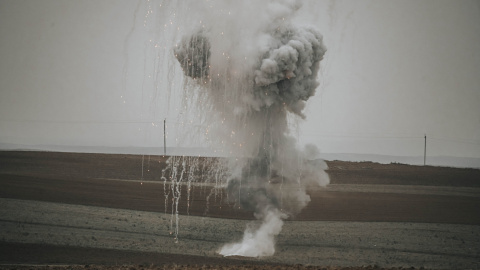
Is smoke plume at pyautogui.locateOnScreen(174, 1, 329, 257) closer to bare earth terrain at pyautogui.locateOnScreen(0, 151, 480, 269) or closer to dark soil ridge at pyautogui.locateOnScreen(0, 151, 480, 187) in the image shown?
bare earth terrain at pyautogui.locateOnScreen(0, 151, 480, 269)

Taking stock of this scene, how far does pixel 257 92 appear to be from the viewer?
22.0 m

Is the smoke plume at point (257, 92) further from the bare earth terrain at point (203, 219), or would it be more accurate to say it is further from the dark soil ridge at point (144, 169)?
the dark soil ridge at point (144, 169)

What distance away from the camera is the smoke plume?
21.5 m

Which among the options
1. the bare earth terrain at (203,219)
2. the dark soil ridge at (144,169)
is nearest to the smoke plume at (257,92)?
the bare earth terrain at (203,219)

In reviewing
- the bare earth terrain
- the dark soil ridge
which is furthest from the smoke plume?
the dark soil ridge

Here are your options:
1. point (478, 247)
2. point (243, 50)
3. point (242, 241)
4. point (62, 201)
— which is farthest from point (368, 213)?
point (62, 201)

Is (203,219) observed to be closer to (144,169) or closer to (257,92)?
(257,92)

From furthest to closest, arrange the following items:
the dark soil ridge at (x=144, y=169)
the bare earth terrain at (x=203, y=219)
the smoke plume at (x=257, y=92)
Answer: the dark soil ridge at (x=144, y=169) < the bare earth terrain at (x=203, y=219) < the smoke plume at (x=257, y=92)

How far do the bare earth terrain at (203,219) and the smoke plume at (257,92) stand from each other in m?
3.09

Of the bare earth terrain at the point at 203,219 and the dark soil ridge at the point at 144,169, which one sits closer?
the bare earth terrain at the point at 203,219

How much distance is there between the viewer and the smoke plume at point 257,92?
21516mm

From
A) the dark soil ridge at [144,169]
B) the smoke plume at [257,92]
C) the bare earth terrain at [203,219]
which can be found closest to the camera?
the smoke plume at [257,92]

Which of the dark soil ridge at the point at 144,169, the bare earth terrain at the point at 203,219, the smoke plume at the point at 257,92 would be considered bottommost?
the bare earth terrain at the point at 203,219

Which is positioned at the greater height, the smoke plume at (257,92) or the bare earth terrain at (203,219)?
the smoke plume at (257,92)
